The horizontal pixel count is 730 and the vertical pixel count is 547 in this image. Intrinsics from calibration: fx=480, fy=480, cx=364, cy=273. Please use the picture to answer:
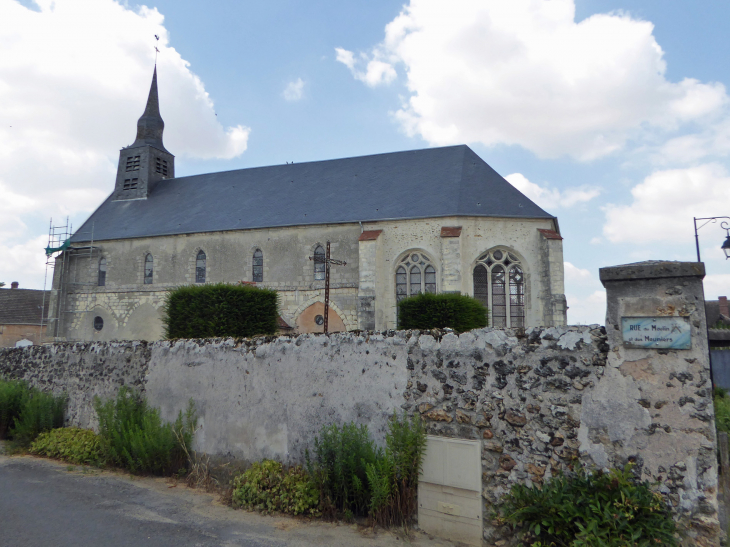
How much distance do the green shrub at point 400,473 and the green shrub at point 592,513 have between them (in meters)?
0.99

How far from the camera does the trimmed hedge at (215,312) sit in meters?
10.9

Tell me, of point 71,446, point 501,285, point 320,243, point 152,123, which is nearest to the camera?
point 71,446

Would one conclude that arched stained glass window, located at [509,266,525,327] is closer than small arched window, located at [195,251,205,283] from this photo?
Yes

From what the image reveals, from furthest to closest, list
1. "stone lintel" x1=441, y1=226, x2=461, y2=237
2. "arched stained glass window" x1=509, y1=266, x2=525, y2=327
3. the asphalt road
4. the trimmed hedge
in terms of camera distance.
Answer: "arched stained glass window" x1=509, y1=266, x2=525, y2=327 → "stone lintel" x1=441, y1=226, x2=461, y2=237 → the trimmed hedge → the asphalt road

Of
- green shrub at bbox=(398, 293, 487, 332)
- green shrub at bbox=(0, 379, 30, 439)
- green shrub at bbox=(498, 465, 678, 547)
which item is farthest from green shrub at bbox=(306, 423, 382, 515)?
green shrub at bbox=(0, 379, 30, 439)

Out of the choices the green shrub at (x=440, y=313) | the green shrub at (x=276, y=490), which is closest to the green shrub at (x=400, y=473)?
the green shrub at (x=276, y=490)

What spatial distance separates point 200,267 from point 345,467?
1704 cm

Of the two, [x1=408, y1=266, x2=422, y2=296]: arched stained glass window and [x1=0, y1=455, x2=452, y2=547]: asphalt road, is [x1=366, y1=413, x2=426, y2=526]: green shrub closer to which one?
[x1=0, y1=455, x2=452, y2=547]: asphalt road

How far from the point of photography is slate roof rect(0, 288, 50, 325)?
98.0 feet

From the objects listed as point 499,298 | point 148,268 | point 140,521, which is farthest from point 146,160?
point 140,521

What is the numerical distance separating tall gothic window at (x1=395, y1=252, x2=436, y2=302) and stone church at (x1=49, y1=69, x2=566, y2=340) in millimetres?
38

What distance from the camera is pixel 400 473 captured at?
15.6 ft

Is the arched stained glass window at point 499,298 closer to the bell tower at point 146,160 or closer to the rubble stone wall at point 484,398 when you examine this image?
the rubble stone wall at point 484,398

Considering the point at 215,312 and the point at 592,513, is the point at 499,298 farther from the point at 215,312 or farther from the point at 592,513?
the point at 592,513
